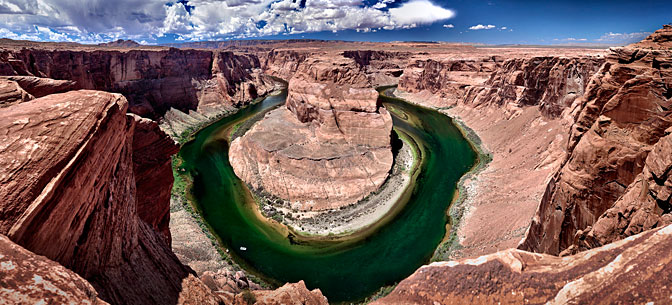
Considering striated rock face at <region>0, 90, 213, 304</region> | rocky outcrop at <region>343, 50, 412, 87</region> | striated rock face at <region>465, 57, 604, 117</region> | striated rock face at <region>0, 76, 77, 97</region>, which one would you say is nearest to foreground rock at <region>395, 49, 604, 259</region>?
striated rock face at <region>465, 57, 604, 117</region>

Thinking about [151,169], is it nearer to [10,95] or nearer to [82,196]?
[10,95]

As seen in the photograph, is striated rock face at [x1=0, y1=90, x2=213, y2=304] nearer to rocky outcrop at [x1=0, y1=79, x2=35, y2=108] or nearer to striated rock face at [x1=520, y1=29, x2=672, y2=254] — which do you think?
rocky outcrop at [x1=0, y1=79, x2=35, y2=108]

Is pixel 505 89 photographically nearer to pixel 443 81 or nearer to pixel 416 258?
pixel 443 81

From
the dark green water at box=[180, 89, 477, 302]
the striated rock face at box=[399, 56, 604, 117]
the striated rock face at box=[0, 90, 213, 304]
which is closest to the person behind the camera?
the striated rock face at box=[0, 90, 213, 304]

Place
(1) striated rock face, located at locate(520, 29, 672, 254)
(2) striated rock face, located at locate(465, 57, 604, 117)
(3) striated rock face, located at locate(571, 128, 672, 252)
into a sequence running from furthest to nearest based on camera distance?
(2) striated rock face, located at locate(465, 57, 604, 117) → (1) striated rock face, located at locate(520, 29, 672, 254) → (3) striated rock face, located at locate(571, 128, 672, 252)

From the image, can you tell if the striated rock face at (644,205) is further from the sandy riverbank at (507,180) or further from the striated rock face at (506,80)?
the striated rock face at (506,80)

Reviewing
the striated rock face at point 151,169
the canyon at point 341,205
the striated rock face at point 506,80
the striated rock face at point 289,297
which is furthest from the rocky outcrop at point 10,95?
the striated rock face at point 506,80

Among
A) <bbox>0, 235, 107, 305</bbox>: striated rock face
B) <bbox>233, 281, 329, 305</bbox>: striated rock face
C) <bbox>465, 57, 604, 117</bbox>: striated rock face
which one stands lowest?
<bbox>233, 281, 329, 305</bbox>: striated rock face

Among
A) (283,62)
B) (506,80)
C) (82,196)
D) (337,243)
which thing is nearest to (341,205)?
(337,243)
